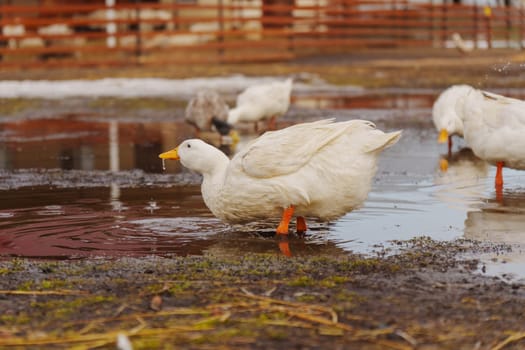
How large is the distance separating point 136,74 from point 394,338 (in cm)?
2381

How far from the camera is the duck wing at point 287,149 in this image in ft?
25.2

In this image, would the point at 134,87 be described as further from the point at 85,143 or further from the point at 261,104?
the point at 85,143

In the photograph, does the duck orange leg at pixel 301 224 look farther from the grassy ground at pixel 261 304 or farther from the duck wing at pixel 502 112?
the duck wing at pixel 502 112

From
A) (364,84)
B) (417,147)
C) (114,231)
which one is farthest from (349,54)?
(114,231)

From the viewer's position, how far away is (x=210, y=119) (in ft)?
53.9

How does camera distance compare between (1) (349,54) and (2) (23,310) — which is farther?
(1) (349,54)

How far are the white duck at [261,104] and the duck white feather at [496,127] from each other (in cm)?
663

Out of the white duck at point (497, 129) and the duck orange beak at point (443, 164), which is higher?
the white duck at point (497, 129)

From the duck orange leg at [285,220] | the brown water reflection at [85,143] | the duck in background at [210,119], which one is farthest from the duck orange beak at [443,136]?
the duck orange leg at [285,220]

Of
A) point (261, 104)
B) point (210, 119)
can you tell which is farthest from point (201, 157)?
point (261, 104)

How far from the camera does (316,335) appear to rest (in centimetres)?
487

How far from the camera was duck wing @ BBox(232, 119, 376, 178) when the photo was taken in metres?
7.69

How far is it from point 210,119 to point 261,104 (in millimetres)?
1251

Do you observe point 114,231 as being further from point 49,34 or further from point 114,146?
point 49,34
